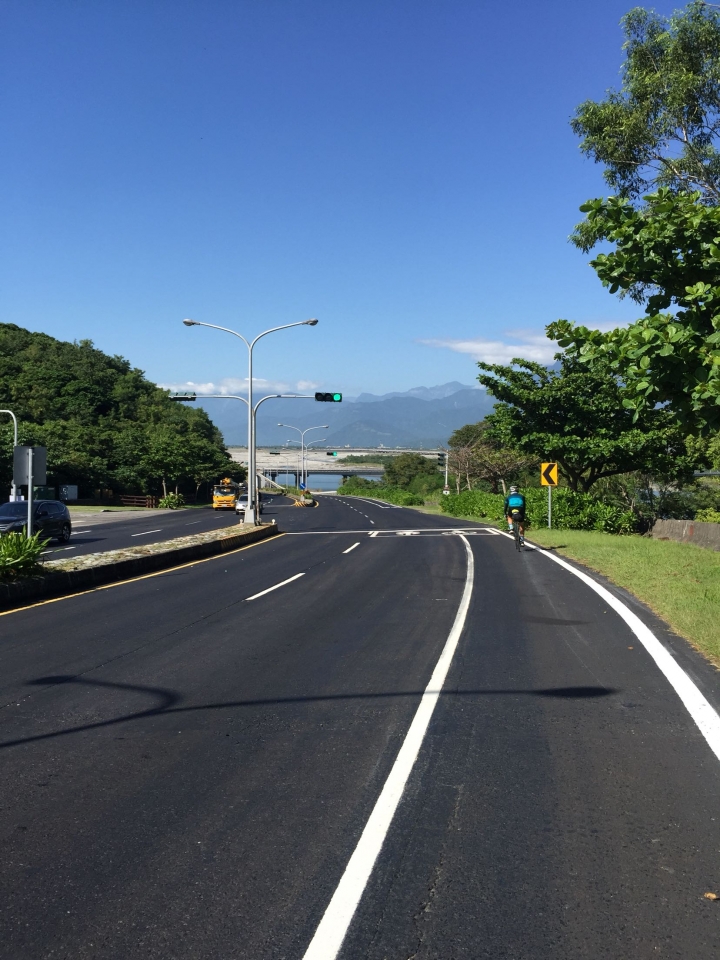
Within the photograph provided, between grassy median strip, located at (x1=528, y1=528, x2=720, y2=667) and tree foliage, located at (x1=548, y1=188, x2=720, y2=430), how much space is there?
8.24 feet

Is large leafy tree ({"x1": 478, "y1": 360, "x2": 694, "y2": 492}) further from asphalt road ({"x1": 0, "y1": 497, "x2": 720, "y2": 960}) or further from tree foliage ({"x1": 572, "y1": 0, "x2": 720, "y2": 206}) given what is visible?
asphalt road ({"x1": 0, "y1": 497, "x2": 720, "y2": 960})

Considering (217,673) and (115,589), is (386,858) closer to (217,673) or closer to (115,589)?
(217,673)

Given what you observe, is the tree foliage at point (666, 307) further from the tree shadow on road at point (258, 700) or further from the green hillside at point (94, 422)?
the green hillside at point (94, 422)

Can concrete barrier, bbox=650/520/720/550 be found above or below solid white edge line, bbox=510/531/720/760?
above

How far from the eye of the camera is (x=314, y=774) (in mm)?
5094

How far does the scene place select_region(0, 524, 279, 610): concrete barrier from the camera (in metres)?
12.7

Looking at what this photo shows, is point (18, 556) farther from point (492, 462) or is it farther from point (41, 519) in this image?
point (492, 462)

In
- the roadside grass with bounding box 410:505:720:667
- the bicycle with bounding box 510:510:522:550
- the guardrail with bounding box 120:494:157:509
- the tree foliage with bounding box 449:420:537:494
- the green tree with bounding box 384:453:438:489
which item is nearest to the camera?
the roadside grass with bounding box 410:505:720:667

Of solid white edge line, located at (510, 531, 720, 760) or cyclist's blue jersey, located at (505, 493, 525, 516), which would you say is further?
cyclist's blue jersey, located at (505, 493, 525, 516)

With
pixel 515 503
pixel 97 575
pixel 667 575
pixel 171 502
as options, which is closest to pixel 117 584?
pixel 97 575

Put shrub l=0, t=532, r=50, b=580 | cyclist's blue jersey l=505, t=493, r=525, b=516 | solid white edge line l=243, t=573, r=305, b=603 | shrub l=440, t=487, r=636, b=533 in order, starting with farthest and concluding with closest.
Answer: shrub l=440, t=487, r=636, b=533 → cyclist's blue jersey l=505, t=493, r=525, b=516 → solid white edge line l=243, t=573, r=305, b=603 → shrub l=0, t=532, r=50, b=580

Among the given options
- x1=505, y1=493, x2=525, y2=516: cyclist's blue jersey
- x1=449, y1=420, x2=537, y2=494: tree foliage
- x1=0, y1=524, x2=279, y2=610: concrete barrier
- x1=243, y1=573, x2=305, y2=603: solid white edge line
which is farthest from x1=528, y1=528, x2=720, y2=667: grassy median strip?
x1=449, y1=420, x2=537, y2=494: tree foliage

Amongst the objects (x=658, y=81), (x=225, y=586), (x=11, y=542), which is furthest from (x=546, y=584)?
(x=658, y=81)

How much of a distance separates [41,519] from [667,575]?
20.0 metres
